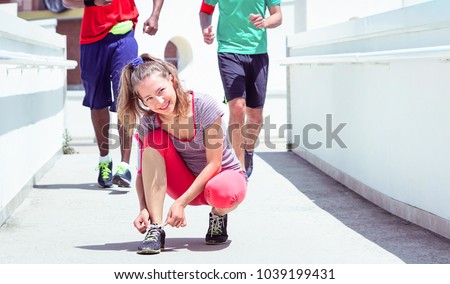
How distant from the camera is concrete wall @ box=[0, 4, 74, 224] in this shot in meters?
6.51

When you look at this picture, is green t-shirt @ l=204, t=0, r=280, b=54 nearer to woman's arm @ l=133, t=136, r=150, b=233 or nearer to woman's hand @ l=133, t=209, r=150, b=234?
woman's arm @ l=133, t=136, r=150, b=233

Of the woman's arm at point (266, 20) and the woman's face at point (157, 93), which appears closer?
the woman's face at point (157, 93)

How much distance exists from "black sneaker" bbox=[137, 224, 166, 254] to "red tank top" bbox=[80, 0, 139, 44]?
125 inches

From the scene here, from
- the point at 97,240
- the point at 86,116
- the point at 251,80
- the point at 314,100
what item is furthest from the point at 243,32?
the point at 86,116

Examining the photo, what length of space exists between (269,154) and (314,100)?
63.0 inches

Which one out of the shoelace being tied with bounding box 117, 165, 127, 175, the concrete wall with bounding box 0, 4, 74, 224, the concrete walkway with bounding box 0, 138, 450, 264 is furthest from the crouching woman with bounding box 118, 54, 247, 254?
the shoelace being tied with bounding box 117, 165, 127, 175

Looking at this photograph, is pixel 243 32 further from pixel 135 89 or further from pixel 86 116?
pixel 86 116

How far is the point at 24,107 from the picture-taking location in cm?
770

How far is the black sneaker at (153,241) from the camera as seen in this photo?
510 centimetres

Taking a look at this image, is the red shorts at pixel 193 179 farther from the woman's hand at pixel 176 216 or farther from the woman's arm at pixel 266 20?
the woman's arm at pixel 266 20

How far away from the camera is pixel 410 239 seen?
5.58 metres

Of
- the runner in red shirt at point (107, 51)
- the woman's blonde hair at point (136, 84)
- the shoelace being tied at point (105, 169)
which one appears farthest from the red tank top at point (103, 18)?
the woman's blonde hair at point (136, 84)

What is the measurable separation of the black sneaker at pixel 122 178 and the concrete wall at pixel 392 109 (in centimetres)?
172

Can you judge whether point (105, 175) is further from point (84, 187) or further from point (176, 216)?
point (176, 216)
